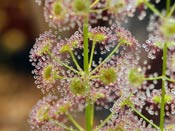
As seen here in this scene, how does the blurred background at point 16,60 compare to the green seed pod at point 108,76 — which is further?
the blurred background at point 16,60

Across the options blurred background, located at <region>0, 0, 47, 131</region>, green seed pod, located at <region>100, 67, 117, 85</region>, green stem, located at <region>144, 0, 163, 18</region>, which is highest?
blurred background, located at <region>0, 0, 47, 131</region>

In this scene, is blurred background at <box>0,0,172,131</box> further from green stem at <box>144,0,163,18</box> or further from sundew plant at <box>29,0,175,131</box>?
green stem at <box>144,0,163,18</box>

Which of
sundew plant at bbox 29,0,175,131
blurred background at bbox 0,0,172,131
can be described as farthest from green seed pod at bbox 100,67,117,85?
blurred background at bbox 0,0,172,131

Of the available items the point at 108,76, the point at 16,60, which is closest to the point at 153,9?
the point at 108,76

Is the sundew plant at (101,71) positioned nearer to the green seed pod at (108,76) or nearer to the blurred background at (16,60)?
the green seed pod at (108,76)

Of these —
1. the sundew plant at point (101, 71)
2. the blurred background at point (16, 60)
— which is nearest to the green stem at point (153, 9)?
the sundew plant at point (101, 71)

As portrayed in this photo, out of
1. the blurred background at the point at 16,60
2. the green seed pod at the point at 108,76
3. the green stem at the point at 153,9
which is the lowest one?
the green seed pod at the point at 108,76

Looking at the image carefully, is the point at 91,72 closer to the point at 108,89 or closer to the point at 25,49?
the point at 108,89
